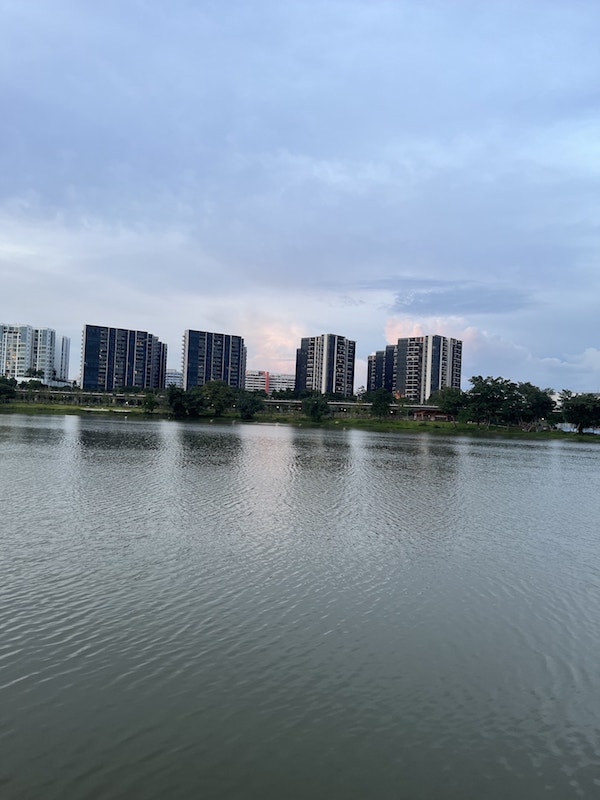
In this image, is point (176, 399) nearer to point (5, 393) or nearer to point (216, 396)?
point (216, 396)

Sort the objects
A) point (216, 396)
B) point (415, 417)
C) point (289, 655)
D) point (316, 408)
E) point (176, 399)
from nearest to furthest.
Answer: point (289, 655), point (176, 399), point (216, 396), point (316, 408), point (415, 417)

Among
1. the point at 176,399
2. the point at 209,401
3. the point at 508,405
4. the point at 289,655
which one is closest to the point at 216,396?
the point at 209,401

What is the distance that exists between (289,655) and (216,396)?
111 metres

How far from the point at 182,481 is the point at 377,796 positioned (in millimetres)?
23379

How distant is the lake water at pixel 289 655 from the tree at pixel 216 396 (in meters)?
97.3

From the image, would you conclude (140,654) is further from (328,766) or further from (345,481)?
(345,481)

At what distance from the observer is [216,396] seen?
11888 centimetres

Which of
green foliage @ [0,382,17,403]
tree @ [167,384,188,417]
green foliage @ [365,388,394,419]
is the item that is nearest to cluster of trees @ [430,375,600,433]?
green foliage @ [365,388,394,419]

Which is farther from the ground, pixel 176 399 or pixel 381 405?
pixel 381 405

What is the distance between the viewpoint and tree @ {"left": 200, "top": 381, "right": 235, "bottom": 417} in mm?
118875

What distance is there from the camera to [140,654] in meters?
9.27

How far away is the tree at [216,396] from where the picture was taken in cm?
11888

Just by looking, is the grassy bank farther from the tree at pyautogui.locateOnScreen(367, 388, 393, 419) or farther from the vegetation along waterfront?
the tree at pyautogui.locateOnScreen(367, 388, 393, 419)

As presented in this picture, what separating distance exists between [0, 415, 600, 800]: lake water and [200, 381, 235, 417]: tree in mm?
97313
